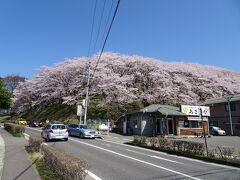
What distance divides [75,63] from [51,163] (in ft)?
161

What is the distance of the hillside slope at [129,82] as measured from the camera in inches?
1980

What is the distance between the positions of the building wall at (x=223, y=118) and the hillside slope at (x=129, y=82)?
530cm

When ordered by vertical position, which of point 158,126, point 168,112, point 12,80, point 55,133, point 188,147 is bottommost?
point 188,147

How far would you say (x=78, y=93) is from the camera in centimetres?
5403

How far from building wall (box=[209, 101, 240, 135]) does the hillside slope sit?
530 centimetres

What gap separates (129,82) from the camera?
5156 centimetres

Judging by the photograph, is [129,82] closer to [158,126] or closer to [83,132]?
[158,126]

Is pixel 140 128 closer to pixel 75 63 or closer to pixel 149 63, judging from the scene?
pixel 149 63

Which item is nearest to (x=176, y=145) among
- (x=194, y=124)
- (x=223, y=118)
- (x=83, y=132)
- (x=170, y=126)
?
(x=83, y=132)

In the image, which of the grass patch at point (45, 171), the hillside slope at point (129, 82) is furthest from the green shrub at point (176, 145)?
the hillside slope at point (129, 82)

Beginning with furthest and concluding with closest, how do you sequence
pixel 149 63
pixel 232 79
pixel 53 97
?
pixel 232 79 < pixel 53 97 < pixel 149 63

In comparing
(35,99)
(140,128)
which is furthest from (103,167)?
(35,99)

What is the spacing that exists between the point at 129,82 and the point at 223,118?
18.0 meters

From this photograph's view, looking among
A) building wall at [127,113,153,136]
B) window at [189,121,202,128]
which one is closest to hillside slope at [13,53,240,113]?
building wall at [127,113,153,136]
